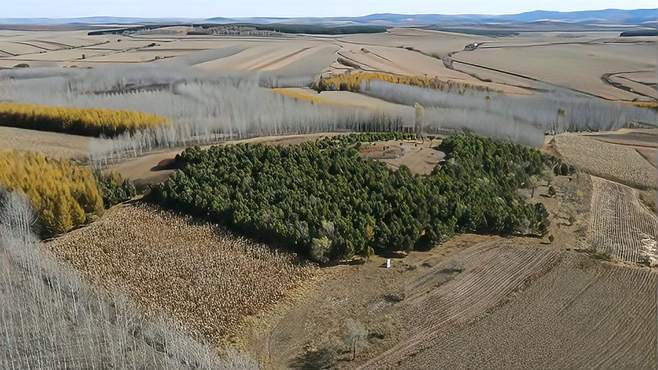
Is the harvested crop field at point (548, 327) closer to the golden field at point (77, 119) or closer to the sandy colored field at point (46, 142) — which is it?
the sandy colored field at point (46, 142)

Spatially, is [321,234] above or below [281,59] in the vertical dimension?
below

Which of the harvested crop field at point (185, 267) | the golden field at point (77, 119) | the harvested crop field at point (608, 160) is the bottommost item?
the harvested crop field at point (608, 160)

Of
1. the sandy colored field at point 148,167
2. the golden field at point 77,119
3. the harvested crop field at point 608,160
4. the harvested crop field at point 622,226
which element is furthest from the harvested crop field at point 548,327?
the golden field at point 77,119

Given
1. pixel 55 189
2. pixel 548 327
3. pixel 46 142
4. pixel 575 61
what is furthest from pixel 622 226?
pixel 575 61

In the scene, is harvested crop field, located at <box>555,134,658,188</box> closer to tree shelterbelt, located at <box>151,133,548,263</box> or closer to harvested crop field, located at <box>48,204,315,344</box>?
tree shelterbelt, located at <box>151,133,548,263</box>

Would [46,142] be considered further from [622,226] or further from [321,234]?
[622,226]

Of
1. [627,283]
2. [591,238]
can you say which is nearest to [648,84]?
[591,238]
